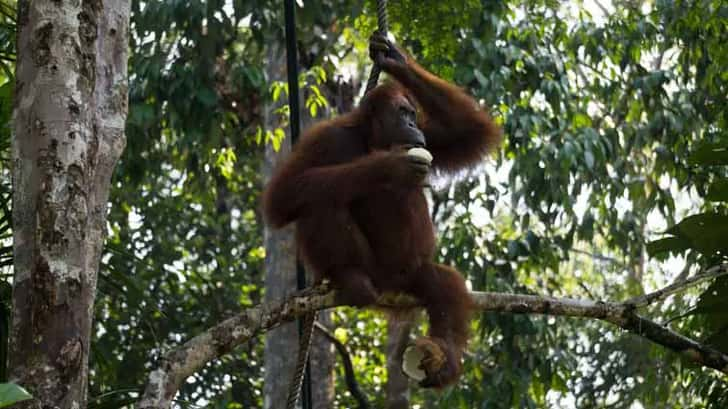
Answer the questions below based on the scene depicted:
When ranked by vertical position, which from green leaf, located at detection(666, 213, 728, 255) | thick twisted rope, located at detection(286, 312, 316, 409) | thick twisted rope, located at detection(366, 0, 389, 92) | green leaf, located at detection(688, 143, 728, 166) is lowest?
thick twisted rope, located at detection(286, 312, 316, 409)

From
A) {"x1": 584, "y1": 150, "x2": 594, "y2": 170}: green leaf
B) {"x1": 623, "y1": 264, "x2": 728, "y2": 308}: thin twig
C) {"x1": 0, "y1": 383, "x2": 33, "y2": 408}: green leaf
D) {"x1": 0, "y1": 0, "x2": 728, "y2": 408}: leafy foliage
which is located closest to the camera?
{"x1": 0, "y1": 383, "x2": 33, "y2": 408}: green leaf

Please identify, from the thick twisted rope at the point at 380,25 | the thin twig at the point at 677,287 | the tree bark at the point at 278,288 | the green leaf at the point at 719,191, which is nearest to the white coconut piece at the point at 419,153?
the thick twisted rope at the point at 380,25

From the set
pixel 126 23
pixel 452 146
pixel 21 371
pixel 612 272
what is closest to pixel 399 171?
pixel 452 146

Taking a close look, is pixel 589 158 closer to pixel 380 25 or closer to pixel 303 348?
pixel 380 25

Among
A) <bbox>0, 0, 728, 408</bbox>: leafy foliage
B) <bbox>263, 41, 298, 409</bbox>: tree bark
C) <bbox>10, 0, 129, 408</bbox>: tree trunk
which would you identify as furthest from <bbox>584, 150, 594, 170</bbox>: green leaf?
<bbox>10, 0, 129, 408</bbox>: tree trunk

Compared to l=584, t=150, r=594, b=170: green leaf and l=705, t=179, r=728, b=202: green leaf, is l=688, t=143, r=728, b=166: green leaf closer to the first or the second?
l=705, t=179, r=728, b=202: green leaf

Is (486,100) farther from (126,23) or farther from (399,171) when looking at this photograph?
(126,23)

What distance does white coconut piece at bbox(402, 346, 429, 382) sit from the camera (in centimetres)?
364

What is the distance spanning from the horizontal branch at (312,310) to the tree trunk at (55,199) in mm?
292

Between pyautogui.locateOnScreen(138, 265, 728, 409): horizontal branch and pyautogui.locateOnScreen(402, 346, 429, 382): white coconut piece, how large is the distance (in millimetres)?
266

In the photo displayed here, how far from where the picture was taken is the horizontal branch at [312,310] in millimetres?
2627

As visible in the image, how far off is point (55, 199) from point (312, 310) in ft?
3.23

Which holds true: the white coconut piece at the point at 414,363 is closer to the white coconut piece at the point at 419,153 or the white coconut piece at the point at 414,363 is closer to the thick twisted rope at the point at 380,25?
the white coconut piece at the point at 419,153

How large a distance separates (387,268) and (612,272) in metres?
7.53
